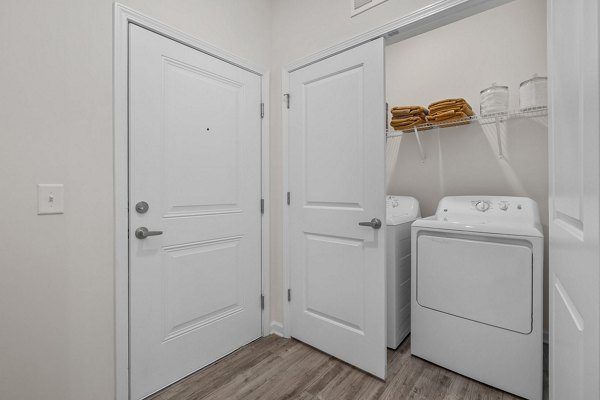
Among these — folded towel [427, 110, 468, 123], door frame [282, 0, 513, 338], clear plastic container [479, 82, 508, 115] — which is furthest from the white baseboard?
clear plastic container [479, 82, 508, 115]

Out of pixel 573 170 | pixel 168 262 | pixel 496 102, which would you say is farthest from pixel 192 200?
pixel 496 102

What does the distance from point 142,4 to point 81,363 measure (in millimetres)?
1843

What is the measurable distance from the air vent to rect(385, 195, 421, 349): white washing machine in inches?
50.9

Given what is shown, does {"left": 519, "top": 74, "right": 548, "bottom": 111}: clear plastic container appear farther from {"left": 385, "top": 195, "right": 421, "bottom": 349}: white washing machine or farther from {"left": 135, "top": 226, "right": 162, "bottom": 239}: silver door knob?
{"left": 135, "top": 226, "right": 162, "bottom": 239}: silver door knob

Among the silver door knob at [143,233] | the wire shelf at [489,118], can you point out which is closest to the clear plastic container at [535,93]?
the wire shelf at [489,118]

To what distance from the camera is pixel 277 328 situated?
222 cm

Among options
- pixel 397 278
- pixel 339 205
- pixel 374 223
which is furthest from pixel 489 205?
pixel 339 205

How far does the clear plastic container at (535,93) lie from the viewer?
178 cm

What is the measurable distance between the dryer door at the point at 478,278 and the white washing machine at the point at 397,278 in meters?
0.17

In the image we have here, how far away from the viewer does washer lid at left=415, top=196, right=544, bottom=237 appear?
5.27 feet

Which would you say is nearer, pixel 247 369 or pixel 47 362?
pixel 47 362

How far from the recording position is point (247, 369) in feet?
5.87

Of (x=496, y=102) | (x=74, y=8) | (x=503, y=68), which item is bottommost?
(x=496, y=102)

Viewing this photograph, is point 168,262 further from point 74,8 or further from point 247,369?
point 74,8
